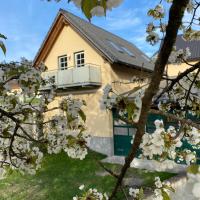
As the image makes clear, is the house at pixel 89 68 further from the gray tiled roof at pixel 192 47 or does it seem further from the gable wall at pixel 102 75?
the gray tiled roof at pixel 192 47

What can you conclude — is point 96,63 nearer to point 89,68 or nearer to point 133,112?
point 89,68

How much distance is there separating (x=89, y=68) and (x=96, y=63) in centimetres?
72

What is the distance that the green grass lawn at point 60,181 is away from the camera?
30.1ft

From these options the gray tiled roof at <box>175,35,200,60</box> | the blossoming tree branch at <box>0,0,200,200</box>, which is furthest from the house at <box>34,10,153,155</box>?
the blossoming tree branch at <box>0,0,200,200</box>

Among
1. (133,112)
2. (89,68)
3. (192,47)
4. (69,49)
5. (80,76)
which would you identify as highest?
(192,47)

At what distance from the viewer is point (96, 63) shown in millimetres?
15227

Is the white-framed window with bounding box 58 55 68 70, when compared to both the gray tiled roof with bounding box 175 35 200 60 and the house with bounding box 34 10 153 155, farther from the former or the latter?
the gray tiled roof with bounding box 175 35 200 60

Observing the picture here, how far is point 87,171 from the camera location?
11.6 metres

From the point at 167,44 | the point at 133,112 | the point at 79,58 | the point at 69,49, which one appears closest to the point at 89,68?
the point at 79,58

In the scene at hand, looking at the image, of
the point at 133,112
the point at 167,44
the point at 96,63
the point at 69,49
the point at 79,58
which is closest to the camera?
the point at 167,44

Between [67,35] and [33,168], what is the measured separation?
13.9 meters

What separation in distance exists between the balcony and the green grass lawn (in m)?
3.48

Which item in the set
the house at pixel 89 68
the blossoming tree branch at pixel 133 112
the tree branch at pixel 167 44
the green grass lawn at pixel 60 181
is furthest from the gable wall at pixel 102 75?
the tree branch at pixel 167 44

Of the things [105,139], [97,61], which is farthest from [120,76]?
[105,139]
